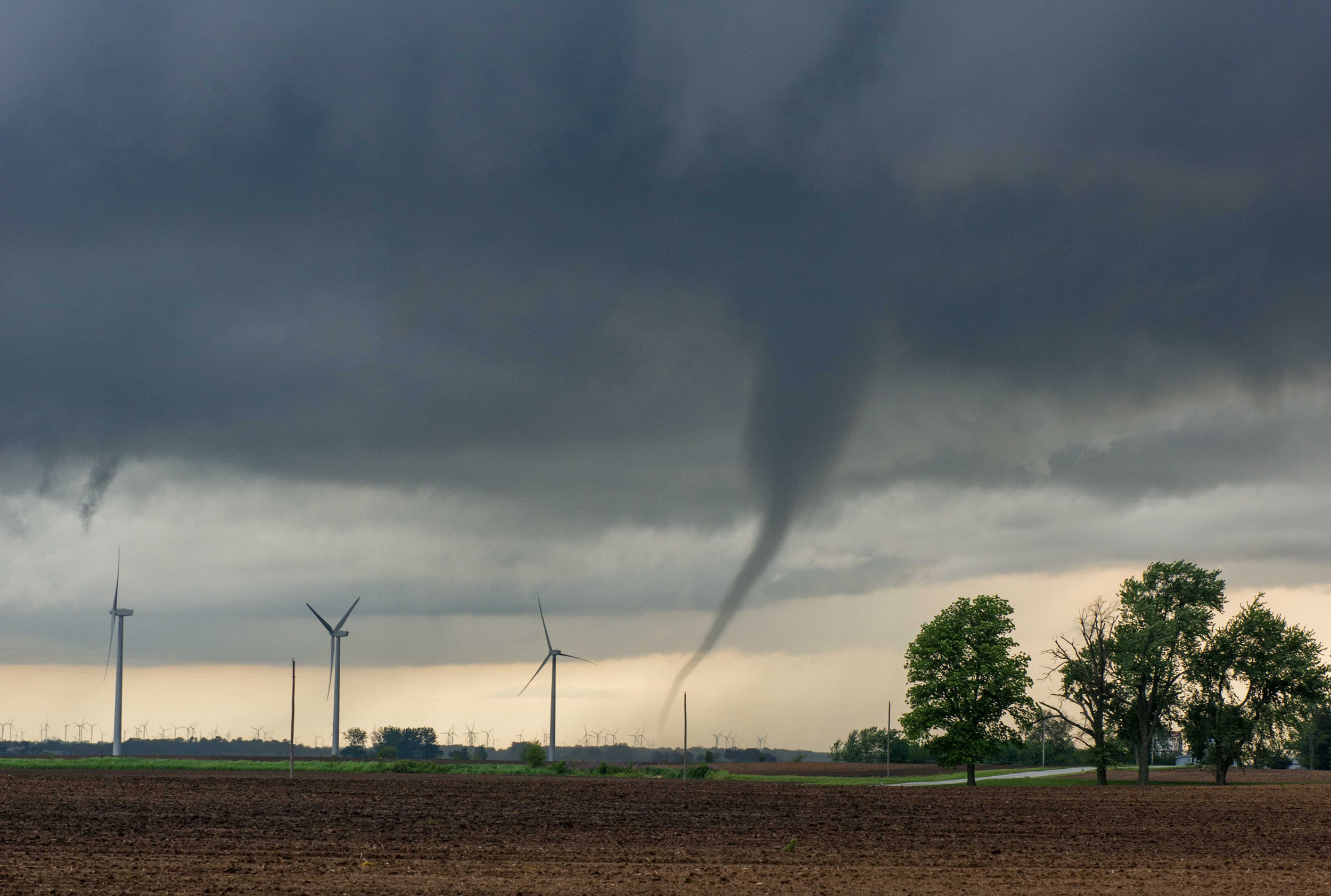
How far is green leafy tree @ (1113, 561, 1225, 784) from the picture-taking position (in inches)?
4279

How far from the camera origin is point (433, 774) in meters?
120

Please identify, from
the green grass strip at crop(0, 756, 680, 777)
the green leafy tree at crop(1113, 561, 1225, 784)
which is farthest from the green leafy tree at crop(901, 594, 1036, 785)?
the green grass strip at crop(0, 756, 680, 777)

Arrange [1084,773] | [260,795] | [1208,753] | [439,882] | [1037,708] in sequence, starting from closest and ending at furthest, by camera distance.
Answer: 1. [439,882]
2. [260,795]
3. [1037,708]
4. [1208,753]
5. [1084,773]

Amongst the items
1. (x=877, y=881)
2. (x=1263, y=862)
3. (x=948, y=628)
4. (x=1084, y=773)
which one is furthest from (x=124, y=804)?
(x=1084, y=773)

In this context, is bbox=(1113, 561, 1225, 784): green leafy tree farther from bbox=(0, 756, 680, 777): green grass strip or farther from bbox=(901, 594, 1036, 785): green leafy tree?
bbox=(0, 756, 680, 777): green grass strip

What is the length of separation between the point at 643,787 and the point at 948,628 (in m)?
34.1

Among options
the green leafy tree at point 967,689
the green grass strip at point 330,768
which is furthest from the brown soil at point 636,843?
the green grass strip at point 330,768

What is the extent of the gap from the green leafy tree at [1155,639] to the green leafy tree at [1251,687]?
95.9 inches

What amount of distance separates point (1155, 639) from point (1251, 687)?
13.2 metres

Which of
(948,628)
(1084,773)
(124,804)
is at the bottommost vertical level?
(1084,773)

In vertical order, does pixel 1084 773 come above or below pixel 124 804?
below

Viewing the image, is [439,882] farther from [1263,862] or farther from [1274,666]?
[1274,666]

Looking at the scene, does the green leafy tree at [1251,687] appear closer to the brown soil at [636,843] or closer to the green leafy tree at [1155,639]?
the green leafy tree at [1155,639]

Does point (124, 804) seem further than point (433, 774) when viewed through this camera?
No
